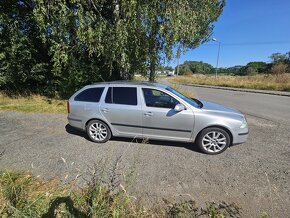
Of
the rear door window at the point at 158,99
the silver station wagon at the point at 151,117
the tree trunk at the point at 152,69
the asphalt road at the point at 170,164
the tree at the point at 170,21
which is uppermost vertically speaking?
the tree at the point at 170,21

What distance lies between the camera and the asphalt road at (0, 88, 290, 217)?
A: 139 inches

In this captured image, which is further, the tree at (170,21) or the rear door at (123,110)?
the tree at (170,21)

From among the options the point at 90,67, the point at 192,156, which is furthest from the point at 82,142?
the point at 90,67

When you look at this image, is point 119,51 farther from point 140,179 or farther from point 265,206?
point 265,206

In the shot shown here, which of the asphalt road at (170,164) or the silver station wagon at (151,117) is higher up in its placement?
the silver station wagon at (151,117)

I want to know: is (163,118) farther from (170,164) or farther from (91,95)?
(91,95)

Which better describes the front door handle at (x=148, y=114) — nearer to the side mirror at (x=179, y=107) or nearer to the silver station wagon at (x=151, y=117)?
the silver station wagon at (x=151, y=117)

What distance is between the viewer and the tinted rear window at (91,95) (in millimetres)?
5590

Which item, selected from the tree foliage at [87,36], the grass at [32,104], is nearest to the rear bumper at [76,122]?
the grass at [32,104]

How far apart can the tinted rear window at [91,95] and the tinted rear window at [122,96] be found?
9.8 inches

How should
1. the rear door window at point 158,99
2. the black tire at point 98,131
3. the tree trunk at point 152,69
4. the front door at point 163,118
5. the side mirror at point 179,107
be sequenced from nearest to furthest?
the side mirror at point 179,107
the front door at point 163,118
the rear door window at point 158,99
the black tire at point 98,131
the tree trunk at point 152,69

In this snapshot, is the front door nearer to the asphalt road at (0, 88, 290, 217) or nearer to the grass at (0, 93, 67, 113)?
the asphalt road at (0, 88, 290, 217)

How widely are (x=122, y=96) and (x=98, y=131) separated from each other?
1.10 m

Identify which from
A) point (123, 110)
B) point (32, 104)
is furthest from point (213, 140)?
point (32, 104)
